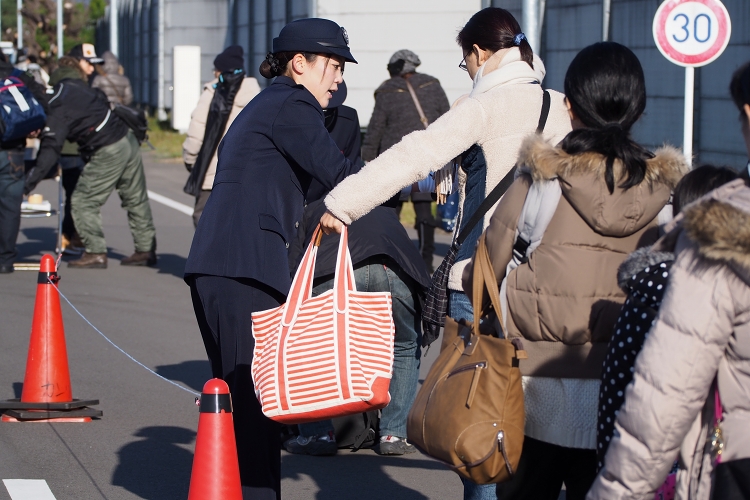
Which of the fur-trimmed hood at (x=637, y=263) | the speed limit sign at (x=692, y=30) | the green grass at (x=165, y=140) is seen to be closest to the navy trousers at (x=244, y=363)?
the fur-trimmed hood at (x=637, y=263)

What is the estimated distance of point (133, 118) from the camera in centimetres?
1185

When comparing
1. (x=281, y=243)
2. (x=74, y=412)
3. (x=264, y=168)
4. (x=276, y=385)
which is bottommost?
(x=74, y=412)

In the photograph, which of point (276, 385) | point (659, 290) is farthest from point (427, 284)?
point (659, 290)

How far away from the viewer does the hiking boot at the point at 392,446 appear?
5765 mm

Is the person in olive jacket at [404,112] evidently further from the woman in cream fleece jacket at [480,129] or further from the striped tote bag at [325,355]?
the striped tote bag at [325,355]

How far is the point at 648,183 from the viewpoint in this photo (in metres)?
3.12

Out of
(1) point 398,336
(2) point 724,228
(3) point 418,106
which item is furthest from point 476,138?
(3) point 418,106

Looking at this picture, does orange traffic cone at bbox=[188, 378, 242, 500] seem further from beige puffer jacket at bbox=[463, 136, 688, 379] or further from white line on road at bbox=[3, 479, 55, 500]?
white line on road at bbox=[3, 479, 55, 500]

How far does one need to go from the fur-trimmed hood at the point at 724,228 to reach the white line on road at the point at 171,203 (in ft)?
47.6

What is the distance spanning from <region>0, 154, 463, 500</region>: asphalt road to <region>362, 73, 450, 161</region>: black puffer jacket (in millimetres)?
2376

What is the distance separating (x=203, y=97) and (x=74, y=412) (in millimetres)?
4850

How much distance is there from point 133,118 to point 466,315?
8490 millimetres

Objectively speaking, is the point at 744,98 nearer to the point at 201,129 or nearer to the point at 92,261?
the point at 201,129

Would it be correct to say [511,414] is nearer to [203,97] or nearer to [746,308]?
[746,308]
